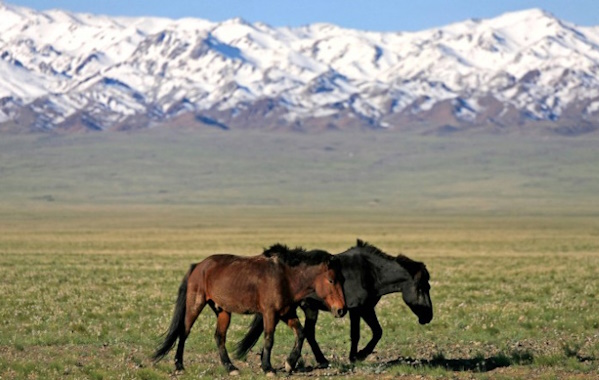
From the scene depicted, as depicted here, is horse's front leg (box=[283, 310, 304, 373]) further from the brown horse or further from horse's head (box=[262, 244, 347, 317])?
horse's head (box=[262, 244, 347, 317])

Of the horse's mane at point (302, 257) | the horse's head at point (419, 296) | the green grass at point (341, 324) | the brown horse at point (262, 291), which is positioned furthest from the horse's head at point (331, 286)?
the horse's head at point (419, 296)

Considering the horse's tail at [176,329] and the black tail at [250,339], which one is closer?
the horse's tail at [176,329]

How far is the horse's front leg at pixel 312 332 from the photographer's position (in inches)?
572

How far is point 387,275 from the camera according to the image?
14852 mm

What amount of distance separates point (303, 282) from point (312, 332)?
101cm

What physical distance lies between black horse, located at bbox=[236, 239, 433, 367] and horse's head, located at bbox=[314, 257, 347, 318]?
708mm

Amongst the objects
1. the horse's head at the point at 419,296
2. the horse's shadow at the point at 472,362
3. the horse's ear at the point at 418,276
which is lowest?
the horse's shadow at the point at 472,362

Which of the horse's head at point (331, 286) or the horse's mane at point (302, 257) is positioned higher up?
the horse's mane at point (302, 257)

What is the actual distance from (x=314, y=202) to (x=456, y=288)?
13940cm

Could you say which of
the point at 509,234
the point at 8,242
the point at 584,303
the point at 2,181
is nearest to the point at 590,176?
the point at 2,181

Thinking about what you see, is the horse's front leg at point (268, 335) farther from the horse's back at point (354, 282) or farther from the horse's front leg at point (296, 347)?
the horse's back at point (354, 282)

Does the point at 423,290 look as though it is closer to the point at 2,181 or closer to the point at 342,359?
the point at 342,359

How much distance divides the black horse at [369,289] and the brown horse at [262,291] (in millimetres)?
546

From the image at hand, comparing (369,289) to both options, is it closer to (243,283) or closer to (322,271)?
(322,271)
